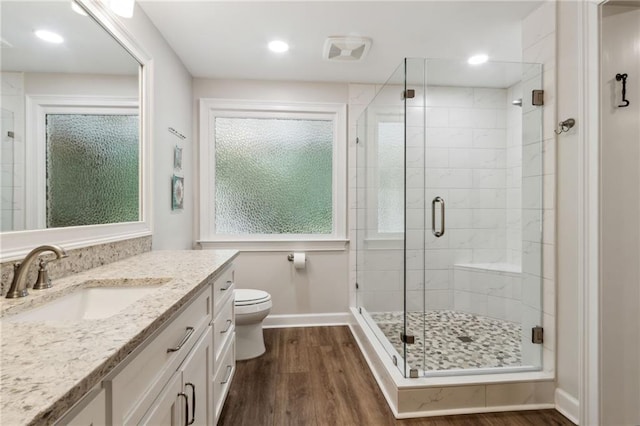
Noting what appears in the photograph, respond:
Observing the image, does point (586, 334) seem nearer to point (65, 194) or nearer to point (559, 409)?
point (559, 409)

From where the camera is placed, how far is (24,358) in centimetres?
59

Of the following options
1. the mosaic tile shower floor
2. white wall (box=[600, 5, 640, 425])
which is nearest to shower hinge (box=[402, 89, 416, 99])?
white wall (box=[600, 5, 640, 425])

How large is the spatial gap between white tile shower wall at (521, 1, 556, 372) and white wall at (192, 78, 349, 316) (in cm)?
155

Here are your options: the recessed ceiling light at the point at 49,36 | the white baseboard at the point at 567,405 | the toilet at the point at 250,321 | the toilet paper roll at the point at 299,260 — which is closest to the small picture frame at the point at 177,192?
the toilet at the point at 250,321

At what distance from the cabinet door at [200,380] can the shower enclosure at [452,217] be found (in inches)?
41.5

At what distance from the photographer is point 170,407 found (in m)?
0.95

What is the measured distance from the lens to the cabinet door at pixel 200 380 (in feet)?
3.58

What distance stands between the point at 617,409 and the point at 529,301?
596mm

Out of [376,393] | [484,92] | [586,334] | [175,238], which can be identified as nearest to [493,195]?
[484,92]

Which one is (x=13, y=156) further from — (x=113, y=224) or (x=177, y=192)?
(x=177, y=192)

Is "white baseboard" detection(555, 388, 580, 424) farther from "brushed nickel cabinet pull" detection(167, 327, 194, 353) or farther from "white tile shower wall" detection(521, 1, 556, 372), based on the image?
"brushed nickel cabinet pull" detection(167, 327, 194, 353)

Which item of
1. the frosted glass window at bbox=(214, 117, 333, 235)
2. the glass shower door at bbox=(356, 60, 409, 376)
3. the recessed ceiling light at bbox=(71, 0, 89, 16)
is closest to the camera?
the recessed ceiling light at bbox=(71, 0, 89, 16)

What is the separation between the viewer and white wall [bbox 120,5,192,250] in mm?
1992

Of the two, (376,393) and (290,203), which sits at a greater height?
(290,203)
